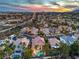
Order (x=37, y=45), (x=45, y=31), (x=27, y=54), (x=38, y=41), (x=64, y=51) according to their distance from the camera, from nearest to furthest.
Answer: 1. (x=27, y=54)
2. (x=64, y=51)
3. (x=37, y=45)
4. (x=38, y=41)
5. (x=45, y=31)

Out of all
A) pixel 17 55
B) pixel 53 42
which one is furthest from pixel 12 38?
pixel 53 42

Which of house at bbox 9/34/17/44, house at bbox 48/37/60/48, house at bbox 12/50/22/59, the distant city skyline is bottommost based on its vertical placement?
house at bbox 12/50/22/59

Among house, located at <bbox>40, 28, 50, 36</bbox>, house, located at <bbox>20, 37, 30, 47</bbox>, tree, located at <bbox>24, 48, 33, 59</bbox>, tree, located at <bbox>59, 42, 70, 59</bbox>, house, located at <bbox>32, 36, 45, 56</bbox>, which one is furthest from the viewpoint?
house, located at <bbox>40, 28, 50, 36</bbox>

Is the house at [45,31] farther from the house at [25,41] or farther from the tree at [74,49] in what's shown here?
the tree at [74,49]

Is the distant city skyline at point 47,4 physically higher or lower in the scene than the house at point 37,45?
higher

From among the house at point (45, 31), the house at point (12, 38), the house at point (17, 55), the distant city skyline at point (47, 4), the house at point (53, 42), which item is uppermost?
the distant city skyline at point (47, 4)

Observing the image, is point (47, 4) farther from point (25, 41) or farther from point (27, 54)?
point (27, 54)

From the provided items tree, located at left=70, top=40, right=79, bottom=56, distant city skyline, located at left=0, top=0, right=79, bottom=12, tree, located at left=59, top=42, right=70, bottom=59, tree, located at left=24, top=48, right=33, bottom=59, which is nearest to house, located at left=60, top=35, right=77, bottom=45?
tree, located at left=70, top=40, right=79, bottom=56

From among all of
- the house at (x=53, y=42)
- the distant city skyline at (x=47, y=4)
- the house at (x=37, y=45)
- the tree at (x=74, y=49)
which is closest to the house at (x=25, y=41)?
the house at (x=37, y=45)

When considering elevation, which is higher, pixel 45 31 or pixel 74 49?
pixel 45 31

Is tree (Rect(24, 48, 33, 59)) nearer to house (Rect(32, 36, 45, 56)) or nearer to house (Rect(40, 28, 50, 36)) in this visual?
house (Rect(32, 36, 45, 56))

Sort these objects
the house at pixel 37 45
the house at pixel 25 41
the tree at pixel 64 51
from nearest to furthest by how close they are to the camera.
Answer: the tree at pixel 64 51, the house at pixel 37 45, the house at pixel 25 41
